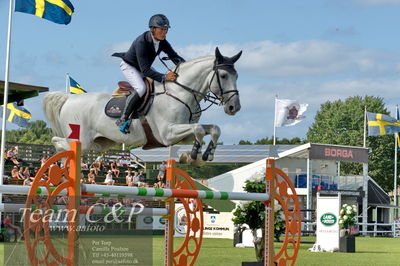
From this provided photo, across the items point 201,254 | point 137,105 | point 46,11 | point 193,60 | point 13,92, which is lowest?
point 201,254

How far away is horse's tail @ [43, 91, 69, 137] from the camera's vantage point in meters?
7.92

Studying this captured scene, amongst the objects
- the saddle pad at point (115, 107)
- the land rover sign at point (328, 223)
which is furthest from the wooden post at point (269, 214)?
the land rover sign at point (328, 223)

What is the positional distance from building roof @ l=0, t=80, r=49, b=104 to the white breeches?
6918 mm

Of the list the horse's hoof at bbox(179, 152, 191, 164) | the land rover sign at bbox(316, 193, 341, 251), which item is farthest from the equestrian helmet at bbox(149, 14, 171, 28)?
the land rover sign at bbox(316, 193, 341, 251)

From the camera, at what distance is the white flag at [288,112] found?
2534cm

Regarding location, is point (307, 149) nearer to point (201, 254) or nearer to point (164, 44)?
point (201, 254)

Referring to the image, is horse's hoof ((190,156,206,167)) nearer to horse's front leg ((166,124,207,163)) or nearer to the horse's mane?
horse's front leg ((166,124,207,163))

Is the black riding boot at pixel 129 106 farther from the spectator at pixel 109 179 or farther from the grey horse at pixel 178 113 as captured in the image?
the spectator at pixel 109 179

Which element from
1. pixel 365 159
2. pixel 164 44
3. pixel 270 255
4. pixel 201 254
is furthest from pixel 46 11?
pixel 365 159

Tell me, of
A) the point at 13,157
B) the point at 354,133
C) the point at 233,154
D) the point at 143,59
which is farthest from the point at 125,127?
the point at 354,133

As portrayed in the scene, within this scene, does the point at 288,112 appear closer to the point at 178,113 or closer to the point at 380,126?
the point at 380,126

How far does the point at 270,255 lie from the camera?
7.37 metres

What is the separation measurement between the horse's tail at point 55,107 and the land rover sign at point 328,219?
10.0 metres

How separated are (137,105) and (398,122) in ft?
102
